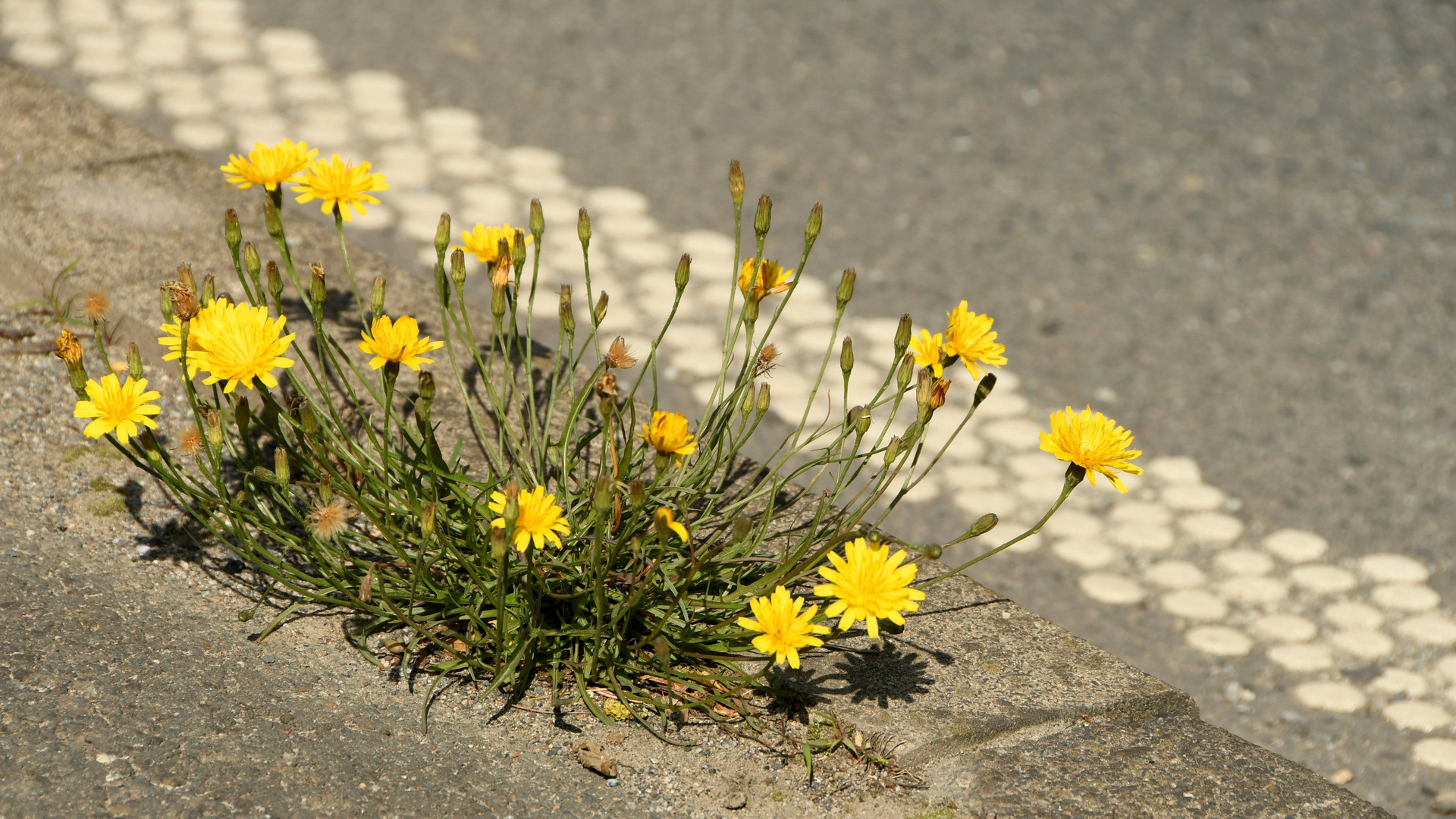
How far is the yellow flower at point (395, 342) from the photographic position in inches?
52.4

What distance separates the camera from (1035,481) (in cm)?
264

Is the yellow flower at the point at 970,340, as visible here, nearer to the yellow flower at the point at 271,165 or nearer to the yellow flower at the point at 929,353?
the yellow flower at the point at 929,353

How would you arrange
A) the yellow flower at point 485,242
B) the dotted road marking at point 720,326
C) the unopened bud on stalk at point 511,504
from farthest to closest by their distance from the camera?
the dotted road marking at point 720,326 < the yellow flower at point 485,242 < the unopened bud on stalk at point 511,504

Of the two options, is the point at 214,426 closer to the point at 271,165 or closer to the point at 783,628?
the point at 271,165

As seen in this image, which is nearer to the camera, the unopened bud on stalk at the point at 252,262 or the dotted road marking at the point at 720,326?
the unopened bud on stalk at the point at 252,262

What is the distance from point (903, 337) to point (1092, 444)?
248 mm

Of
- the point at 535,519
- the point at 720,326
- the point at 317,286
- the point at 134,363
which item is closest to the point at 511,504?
the point at 535,519

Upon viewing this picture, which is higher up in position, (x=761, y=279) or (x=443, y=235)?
(x=761, y=279)

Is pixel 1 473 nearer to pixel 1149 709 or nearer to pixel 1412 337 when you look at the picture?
pixel 1149 709

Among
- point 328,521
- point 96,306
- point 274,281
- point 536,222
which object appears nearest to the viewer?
point 328,521

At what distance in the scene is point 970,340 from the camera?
1.47 metres

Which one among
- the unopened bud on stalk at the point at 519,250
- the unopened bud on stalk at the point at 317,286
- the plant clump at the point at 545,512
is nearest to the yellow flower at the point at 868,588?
the plant clump at the point at 545,512

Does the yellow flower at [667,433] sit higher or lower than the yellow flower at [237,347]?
higher

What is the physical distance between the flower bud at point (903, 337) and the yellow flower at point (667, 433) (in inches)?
11.8
